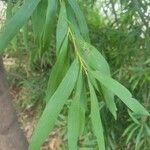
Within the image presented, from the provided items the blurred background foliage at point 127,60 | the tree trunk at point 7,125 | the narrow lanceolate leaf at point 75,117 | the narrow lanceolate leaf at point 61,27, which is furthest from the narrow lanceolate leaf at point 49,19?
the blurred background foliage at point 127,60

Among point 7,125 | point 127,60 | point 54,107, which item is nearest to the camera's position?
point 54,107

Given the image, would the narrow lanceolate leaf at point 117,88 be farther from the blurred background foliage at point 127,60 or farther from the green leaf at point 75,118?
the blurred background foliage at point 127,60

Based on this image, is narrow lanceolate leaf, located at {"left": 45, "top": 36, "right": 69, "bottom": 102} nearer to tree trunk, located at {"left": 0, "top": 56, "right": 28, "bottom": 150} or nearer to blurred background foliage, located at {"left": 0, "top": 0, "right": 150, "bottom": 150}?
tree trunk, located at {"left": 0, "top": 56, "right": 28, "bottom": 150}

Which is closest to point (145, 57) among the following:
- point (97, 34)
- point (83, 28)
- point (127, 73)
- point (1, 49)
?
point (127, 73)

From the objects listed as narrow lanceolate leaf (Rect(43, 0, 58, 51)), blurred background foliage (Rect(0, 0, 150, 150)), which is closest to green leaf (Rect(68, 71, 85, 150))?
narrow lanceolate leaf (Rect(43, 0, 58, 51))

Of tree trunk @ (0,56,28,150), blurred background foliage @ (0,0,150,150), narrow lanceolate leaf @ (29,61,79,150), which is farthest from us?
blurred background foliage @ (0,0,150,150)

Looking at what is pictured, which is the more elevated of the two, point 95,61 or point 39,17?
point 39,17

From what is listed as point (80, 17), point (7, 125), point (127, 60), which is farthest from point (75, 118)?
point (127, 60)

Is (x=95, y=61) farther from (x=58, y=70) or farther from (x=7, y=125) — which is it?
(x=7, y=125)
